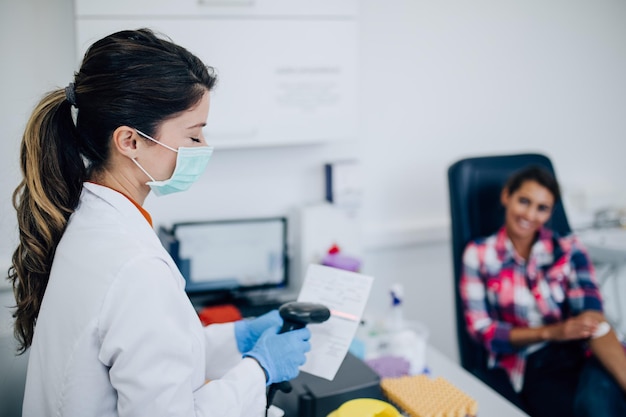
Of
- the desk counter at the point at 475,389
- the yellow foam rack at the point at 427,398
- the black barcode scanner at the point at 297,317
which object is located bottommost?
the desk counter at the point at 475,389

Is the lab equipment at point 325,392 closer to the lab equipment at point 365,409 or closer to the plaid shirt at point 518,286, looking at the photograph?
the lab equipment at point 365,409

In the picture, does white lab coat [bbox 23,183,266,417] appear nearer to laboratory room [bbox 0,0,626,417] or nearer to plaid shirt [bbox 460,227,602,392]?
laboratory room [bbox 0,0,626,417]

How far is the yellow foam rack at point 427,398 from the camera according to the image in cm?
117

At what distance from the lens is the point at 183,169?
1.08 meters

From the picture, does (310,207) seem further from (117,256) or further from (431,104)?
(117,256)

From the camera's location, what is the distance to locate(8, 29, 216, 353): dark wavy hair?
3.10ft

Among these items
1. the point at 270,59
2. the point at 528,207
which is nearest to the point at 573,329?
the point at 528,207

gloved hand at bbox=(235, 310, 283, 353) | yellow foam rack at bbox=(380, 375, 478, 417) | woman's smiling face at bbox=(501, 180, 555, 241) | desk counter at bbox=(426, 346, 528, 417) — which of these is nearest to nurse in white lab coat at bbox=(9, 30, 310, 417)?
gloved hand at bbox=(235, 310, 283, 353)

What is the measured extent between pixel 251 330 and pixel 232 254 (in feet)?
2.33

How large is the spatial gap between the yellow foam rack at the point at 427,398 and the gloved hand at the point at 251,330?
0.30 meters

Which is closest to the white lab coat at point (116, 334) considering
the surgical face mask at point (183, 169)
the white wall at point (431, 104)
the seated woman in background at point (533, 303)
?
the surgical face mask at point (183, 169)

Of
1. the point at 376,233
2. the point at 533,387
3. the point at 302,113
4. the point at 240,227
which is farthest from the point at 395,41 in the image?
the point at 533,387

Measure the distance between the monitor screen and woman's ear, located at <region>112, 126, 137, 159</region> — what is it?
2.86 ft

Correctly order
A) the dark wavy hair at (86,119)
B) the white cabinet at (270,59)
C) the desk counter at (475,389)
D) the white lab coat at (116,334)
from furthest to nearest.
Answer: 1. the white cabinet at (270,59)
2. the desk counter at (475,389)
3. the dark wavy hair at (86,119)
4. the white lab coat at (116,334)
